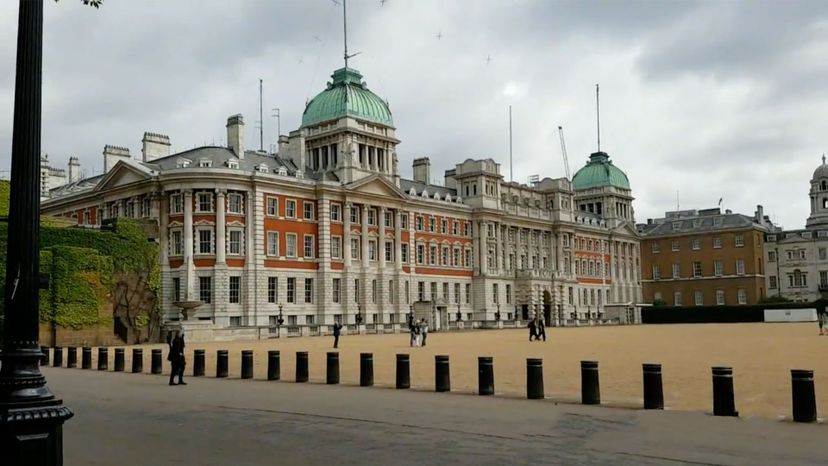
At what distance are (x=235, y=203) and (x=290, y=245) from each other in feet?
21.4

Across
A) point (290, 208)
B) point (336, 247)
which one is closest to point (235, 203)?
point (290, 208)

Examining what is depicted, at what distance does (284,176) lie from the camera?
70.8 meters

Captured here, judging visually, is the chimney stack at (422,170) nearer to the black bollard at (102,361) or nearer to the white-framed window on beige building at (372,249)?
the white-framed window on beige building at (372,249)

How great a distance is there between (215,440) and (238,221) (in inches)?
2200

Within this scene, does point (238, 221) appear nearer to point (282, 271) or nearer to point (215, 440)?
point (282, 271)

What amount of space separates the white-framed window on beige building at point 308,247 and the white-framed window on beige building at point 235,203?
288 inches

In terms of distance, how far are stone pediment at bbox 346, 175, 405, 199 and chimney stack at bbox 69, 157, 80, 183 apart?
33.7 meters

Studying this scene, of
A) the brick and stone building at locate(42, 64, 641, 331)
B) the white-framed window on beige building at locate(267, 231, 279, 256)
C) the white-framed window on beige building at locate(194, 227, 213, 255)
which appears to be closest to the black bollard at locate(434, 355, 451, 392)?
the brick and stone building at locate(42, 64, 641, 331)

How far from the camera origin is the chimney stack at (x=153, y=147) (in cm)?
7606

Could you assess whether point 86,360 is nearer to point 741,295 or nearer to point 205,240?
point 205,240

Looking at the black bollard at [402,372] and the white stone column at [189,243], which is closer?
the black bollard at [402,372]

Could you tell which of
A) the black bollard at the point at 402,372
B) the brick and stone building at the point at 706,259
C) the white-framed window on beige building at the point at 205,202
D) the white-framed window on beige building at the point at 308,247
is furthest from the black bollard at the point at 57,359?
the brick and stone building at the point at 706,259

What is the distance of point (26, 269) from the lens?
272 inches

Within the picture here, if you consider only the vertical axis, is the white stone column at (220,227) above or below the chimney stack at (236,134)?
below
